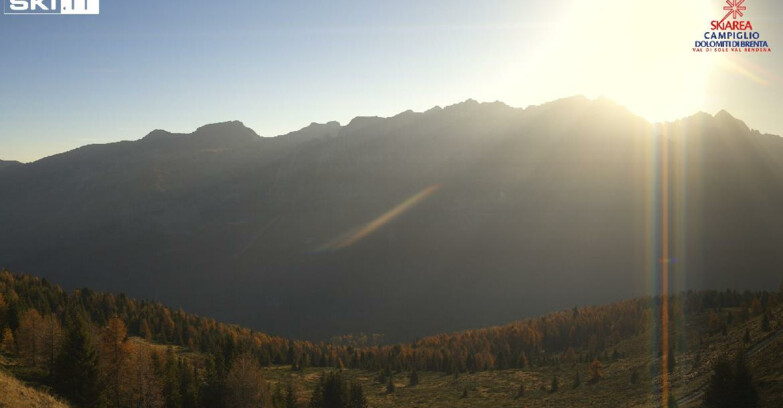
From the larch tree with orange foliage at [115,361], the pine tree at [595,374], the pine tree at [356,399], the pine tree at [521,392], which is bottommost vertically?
the pine tree at [521,392]

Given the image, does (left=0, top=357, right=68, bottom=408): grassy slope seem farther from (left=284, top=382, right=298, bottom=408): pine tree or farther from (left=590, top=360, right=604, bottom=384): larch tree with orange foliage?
(left=590, top=360, right=604, bottom=384): larch tree with orange foliage

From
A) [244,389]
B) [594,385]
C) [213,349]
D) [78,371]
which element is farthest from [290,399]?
[594,385]

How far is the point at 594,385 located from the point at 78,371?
2789 inches

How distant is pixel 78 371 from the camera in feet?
168

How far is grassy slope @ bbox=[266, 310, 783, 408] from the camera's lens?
136 ft

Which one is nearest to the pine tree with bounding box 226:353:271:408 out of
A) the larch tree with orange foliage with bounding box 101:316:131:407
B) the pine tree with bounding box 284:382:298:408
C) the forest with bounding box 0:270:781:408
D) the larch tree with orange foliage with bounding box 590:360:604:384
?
the forest with bounding box 0:270:781:408

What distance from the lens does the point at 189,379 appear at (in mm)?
62500

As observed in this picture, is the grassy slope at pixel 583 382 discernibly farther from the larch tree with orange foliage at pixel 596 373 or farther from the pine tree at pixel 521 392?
the pine tree at pixel 521 392

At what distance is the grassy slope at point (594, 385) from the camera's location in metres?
41.4

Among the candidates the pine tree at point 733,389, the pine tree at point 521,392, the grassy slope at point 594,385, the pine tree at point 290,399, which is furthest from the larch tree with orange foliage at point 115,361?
the pine tree at point 733,389

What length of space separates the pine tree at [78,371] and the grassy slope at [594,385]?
3608 cm

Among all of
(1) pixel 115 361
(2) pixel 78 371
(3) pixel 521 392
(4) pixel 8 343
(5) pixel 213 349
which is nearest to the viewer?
(2) pixel 78 371

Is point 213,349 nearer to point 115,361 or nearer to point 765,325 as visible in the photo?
point 115,361

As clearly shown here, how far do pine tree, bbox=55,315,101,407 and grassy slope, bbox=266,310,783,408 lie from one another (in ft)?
118
